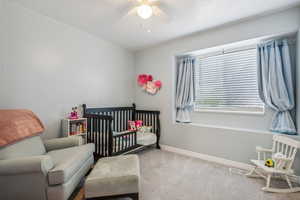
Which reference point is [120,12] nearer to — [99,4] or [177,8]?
[99,4]

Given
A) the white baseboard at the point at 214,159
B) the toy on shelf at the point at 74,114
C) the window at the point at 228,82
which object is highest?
the window at the point at 228,82

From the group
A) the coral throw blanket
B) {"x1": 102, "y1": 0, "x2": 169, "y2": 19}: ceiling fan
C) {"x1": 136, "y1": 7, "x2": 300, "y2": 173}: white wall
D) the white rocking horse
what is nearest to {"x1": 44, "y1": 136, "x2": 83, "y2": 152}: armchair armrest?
the coral throw blanket

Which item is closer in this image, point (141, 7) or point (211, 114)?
point (141, 7)

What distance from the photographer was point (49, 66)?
241 centimetres

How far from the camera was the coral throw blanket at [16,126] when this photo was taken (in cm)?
159

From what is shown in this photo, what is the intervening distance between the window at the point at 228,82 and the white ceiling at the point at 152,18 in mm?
683

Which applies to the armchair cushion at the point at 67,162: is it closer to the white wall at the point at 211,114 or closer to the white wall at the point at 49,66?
the white wall at the point at 49,66

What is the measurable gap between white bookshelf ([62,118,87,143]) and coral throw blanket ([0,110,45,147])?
43 centimetres

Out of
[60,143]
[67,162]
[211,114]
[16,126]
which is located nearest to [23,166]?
[67,162]

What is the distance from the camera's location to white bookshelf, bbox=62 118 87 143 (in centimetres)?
247

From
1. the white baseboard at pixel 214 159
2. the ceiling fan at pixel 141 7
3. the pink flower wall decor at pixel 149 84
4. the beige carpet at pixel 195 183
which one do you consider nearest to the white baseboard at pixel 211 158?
the white baseboard at pixel 214 159

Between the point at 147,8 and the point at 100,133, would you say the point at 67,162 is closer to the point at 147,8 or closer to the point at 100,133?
the point at 100,133

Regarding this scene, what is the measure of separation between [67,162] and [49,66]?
1637mm

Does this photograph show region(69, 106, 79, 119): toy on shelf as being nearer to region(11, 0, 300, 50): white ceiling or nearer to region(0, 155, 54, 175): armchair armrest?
region(0, 155, 54, 175): armchair armrest
